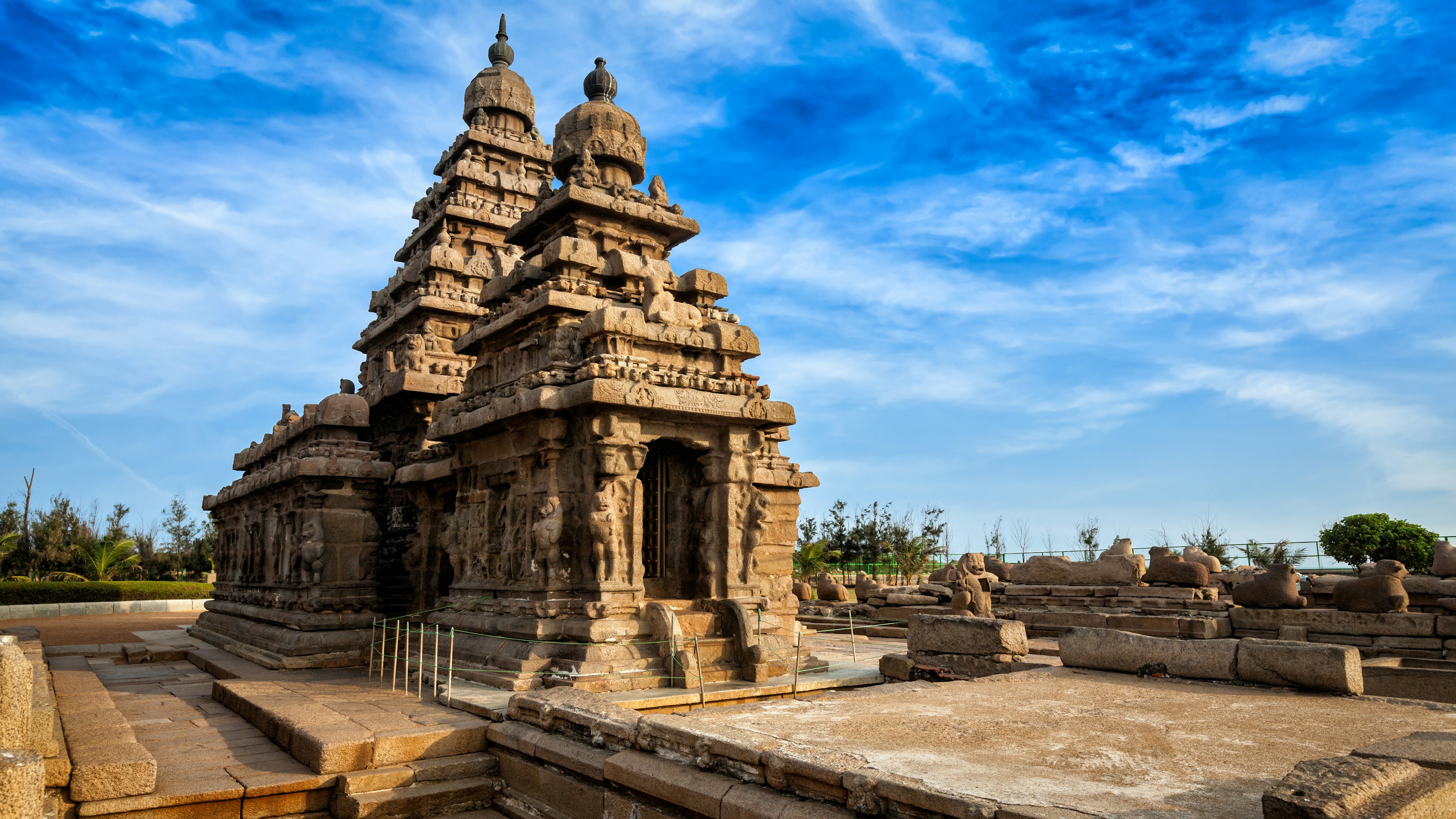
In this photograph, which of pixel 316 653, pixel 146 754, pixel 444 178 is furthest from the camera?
pixel 444 178

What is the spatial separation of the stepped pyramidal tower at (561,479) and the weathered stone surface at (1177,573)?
311 inches

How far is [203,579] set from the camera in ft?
121

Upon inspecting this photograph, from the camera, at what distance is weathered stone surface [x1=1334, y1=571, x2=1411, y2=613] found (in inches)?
502

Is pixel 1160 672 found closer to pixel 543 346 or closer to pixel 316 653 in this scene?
pixel 543 346

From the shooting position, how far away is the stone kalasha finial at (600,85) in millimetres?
14094

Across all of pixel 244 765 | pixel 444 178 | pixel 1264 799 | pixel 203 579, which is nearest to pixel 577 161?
pixel 444 178

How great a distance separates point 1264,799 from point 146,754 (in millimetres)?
6684

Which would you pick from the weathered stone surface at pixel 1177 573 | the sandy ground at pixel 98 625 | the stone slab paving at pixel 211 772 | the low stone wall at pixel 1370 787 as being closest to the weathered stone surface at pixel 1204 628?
the weathered stone surface at pixel 1177 573

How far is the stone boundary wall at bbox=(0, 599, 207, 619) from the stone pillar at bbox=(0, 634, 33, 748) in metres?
22.9

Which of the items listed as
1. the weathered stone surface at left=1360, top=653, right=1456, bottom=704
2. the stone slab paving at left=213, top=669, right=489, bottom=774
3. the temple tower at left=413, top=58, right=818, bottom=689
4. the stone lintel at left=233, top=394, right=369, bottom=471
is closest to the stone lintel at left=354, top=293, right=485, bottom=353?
the stone lintel at left=233, top=394, right=369, bottom=471

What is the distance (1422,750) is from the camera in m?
4.21

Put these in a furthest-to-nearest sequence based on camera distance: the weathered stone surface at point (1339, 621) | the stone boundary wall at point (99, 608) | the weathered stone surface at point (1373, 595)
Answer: the stone boundary wall at point (99, 608) < the weathered stone surface at point (1373, 595) < the weathered stone surface at point (1339, 621)

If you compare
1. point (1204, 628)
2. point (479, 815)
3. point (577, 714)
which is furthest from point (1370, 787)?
point (1204, 628)

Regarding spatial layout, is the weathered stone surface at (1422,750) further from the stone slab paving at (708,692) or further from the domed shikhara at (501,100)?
the domed shikhara at (501,100)
